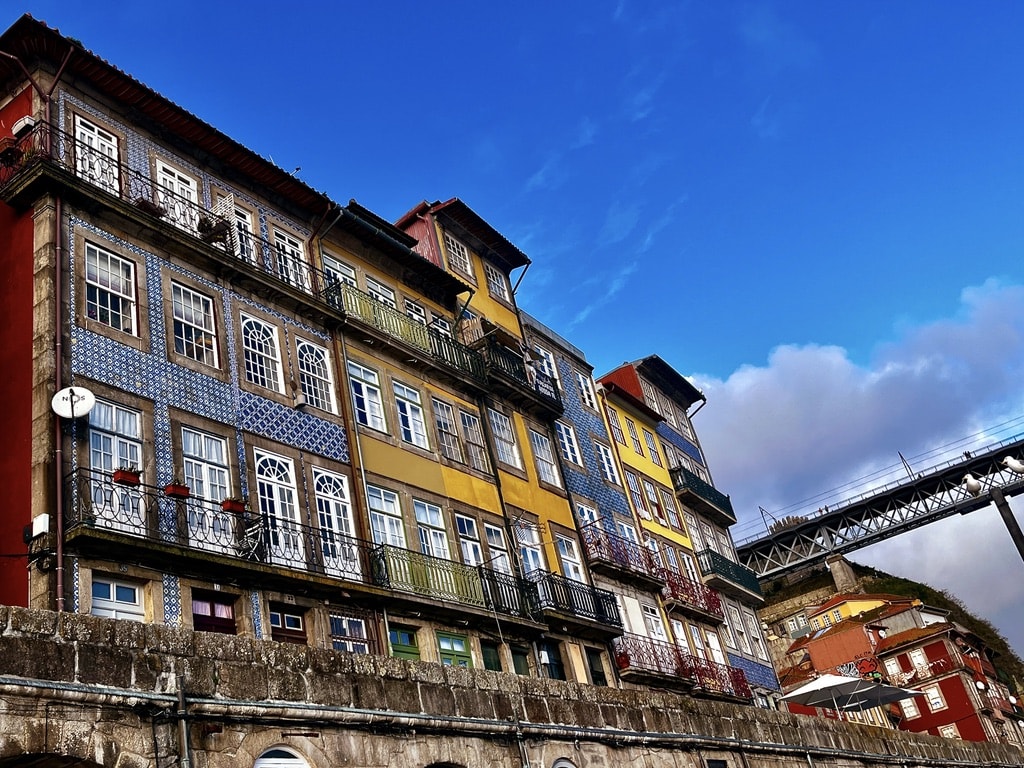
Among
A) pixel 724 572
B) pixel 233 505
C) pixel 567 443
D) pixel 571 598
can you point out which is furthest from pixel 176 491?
pixel 724 572

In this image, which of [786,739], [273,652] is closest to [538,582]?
[786,739]

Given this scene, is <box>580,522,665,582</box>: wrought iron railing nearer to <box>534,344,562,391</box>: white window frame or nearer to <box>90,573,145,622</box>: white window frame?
<box>534,344,562,391</box>: white window frame

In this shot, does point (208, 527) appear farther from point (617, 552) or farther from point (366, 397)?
point (617, 552)

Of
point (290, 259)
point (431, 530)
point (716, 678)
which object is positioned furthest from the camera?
point (716, 678)

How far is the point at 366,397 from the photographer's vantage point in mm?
20688

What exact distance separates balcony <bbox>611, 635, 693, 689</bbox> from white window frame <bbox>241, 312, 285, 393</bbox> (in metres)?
10.9

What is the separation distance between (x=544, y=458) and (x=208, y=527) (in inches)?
497

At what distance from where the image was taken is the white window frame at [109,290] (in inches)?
621

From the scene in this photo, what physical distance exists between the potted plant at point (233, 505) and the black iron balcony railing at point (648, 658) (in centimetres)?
1166

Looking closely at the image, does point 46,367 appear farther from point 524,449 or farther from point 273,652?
point 524,449

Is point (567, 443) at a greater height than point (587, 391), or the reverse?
point (587, 391)

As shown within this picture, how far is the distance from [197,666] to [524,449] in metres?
17.4

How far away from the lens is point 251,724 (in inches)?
341

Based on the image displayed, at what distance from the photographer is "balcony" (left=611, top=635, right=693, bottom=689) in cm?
2450
